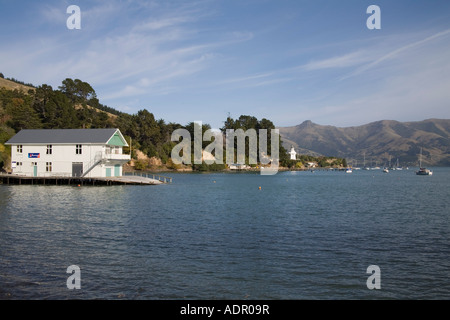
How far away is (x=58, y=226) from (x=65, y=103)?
100130 millimetres

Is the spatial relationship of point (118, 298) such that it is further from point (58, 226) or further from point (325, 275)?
point (58, 226)

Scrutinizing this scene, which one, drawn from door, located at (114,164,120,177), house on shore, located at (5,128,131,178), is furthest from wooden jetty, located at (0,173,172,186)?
door, located at (114,164,120,177)

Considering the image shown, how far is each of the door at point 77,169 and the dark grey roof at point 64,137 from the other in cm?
432

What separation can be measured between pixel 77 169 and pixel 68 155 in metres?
3.17

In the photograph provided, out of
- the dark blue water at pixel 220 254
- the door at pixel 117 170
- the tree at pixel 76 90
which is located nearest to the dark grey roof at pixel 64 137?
the door at pixel 117 170

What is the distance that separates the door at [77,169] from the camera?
6756 centimetres

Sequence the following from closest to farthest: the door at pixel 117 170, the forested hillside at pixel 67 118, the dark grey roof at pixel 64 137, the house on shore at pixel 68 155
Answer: the house on shore at pixel 68 155
the dark grey roof at pixel 64 137
the door at pixel 117 170
the forested hillside at pixel 67 118

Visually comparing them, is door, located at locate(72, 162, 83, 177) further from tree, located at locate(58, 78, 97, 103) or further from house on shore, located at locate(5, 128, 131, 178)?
tree, located at locate(58, 78, 97, 103)

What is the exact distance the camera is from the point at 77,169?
67938 millimetres

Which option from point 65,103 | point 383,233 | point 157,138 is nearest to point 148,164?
point 157,138

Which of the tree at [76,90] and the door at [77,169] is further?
the tree at [76,90]

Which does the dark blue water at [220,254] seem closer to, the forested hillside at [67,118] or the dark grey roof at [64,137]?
the dark grey roof at [64,137]

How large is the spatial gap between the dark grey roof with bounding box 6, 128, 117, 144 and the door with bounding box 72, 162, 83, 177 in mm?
4321

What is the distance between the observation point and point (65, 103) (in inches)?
4577
